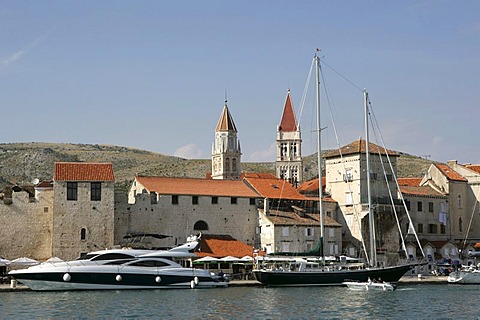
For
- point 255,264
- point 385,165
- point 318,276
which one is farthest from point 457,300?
point 385,165

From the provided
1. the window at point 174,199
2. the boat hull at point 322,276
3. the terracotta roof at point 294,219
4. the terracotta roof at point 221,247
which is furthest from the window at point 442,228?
the window at point 174,199

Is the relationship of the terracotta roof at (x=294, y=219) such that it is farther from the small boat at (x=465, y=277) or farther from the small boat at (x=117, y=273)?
the small boat at (x=117, y=273)

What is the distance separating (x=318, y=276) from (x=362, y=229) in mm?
17321

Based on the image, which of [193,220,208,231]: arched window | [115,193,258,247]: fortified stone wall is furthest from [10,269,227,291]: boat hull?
[193,220,208,231]: arched window

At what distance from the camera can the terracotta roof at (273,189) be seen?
8162 cm

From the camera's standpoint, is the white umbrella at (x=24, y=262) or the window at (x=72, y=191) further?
the window at (x=72, y=191)

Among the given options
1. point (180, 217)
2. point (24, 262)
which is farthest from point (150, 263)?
point (180, 217)

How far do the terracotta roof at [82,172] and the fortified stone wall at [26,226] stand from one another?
7.39 ft

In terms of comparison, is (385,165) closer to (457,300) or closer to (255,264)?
(255,264)

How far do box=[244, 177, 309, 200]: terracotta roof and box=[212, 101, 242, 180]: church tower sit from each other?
97.6ft

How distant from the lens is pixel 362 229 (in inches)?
3231

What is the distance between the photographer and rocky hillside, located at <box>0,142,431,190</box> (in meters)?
161

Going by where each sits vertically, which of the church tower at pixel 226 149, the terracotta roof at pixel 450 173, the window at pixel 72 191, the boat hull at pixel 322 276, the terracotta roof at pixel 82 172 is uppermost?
the church tower at pixel 226 149

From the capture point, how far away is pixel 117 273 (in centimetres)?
6081
